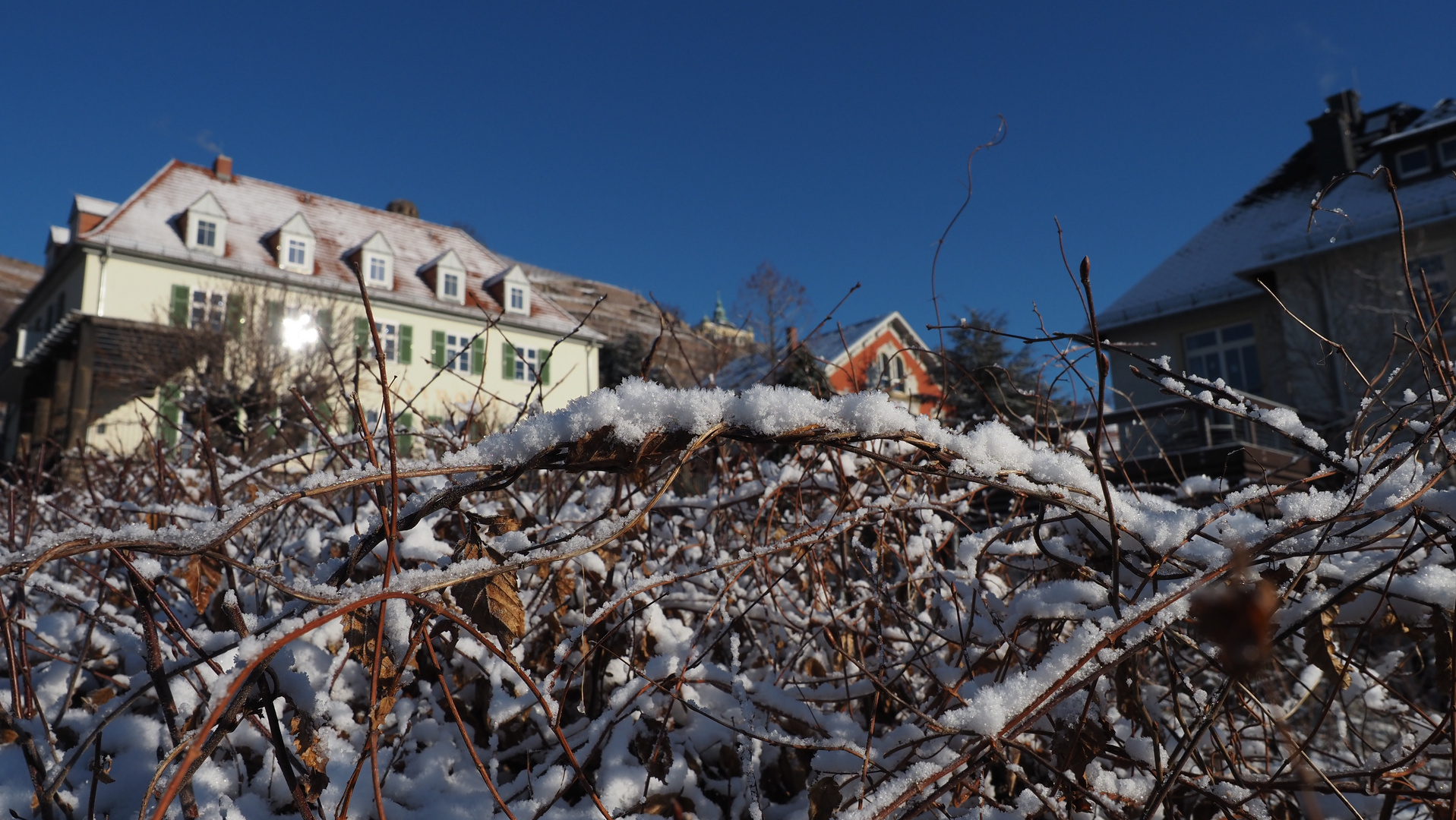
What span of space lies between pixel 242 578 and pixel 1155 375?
6.10 ft

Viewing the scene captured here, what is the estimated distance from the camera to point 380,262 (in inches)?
926

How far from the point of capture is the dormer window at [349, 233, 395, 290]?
23016 mm

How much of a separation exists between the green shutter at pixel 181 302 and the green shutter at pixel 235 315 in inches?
41.9

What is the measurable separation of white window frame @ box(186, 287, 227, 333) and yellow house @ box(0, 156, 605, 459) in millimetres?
59

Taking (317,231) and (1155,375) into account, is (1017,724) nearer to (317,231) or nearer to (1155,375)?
(1155,375)

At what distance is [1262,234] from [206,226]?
25.8 meters

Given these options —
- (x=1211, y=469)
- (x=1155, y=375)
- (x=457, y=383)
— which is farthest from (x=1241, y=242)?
(x=1155, y=375)

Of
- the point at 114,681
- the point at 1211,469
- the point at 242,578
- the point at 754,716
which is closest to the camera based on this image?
the point at 754,716

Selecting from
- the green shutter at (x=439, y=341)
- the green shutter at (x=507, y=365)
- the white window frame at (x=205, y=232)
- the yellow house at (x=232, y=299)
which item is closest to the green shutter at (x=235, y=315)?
the yellow house at (x=232, y=299)

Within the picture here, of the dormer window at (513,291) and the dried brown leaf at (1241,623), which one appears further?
the dormer window at (513,291)

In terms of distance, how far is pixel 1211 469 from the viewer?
6957mm

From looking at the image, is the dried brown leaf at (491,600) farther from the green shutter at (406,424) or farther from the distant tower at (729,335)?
the distant tower at (729,335)

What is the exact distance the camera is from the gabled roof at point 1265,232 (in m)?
17.9

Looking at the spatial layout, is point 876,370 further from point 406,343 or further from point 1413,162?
point 1413,162
